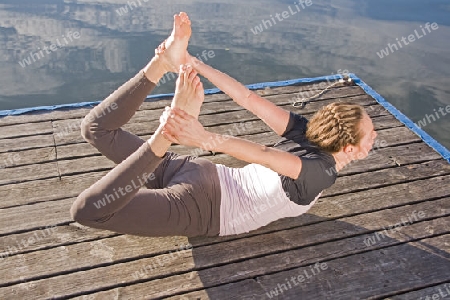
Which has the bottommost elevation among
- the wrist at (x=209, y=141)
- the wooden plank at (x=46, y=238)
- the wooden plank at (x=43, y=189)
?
the wooden plank at (x=46, y=238)

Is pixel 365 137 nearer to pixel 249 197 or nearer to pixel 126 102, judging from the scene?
pixel 249 197

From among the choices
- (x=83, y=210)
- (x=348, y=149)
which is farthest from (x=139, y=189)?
(x=348, y=149)

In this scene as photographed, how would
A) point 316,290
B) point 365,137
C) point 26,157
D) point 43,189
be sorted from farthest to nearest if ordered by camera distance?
point 26,157
point 43,189
point 316,290
point 365,137

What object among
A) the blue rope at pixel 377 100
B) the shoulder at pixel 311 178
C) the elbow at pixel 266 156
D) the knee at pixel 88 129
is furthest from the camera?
the blue rope at pixel 377 100

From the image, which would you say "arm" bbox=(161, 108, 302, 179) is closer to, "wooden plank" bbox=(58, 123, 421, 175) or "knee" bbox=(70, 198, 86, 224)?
"knee" bbox=(70, 198, 86, 224)

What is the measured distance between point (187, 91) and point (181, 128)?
0.61 feet

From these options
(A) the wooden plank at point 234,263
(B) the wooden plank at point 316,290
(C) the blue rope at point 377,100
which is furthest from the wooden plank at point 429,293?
(C) the blue rope at point 377,100

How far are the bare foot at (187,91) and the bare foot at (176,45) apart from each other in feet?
1.38

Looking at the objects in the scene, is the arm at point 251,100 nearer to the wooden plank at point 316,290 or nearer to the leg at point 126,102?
the leg at point 126,102

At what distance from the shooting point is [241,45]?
28.9 feet

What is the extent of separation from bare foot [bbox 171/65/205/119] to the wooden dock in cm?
94

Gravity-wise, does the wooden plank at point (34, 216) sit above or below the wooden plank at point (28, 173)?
below

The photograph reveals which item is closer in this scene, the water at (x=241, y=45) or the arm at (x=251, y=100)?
the arm at (x=251, y=100)

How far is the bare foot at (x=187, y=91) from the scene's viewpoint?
2240 mm
